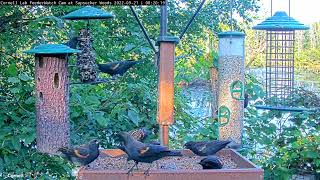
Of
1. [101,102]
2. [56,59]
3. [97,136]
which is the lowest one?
[97,136]

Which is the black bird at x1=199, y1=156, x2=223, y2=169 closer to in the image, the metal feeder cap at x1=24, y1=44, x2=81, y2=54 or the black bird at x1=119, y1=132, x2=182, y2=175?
the black bird at x1=119, y1=132, x2=182, y2=175

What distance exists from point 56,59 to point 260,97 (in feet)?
5.78

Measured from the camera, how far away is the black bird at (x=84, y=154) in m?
2.36

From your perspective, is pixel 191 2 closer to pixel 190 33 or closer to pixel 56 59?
pixel 190 33

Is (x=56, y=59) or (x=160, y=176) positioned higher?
(x=56, y=59)

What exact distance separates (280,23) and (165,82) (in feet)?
4.16

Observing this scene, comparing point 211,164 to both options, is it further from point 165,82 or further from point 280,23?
point 280,23

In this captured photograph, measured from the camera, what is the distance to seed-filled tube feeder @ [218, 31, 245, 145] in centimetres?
335

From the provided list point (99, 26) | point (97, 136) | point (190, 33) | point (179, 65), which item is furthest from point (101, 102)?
point (190, 33)

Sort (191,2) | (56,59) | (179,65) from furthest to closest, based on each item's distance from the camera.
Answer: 1. (191,2)
2. (179,65)
3. (56,59)

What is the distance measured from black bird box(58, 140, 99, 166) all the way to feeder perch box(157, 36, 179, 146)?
385mm

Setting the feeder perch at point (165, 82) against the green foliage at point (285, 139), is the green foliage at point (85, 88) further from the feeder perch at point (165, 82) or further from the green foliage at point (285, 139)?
the feeder perch at point (165, 82)

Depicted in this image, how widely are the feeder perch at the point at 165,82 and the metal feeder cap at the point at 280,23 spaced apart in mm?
1113

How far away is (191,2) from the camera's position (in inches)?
191
